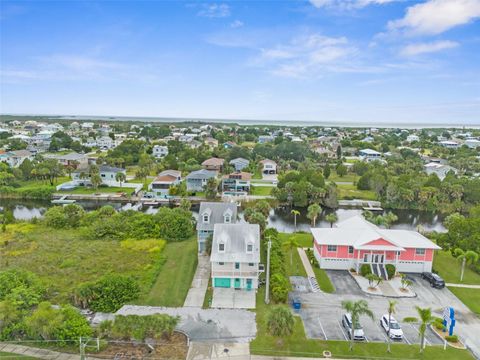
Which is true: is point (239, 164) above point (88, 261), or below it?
above

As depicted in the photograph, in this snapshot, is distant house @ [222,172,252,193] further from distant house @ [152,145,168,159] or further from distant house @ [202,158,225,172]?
distant house @ [152,145,168,159]

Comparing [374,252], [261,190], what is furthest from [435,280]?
[261,190]

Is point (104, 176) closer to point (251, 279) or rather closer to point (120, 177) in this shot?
point (120, 177)

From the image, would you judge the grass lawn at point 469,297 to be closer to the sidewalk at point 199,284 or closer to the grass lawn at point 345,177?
the sidewalk at point 199,284

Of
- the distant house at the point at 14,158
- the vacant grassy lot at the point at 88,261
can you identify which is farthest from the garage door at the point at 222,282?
the distant house at the point at 14,158

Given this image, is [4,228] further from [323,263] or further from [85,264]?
[323,263]

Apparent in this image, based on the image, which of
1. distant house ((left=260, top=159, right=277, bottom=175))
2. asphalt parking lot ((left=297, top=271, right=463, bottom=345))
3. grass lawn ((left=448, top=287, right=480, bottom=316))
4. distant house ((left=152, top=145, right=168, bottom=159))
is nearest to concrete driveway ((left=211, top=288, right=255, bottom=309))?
asphalt parking lot ((left=297, top=271, right=463, bottom=345))

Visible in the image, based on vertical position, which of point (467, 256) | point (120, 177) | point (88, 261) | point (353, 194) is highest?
point (120, 177)
